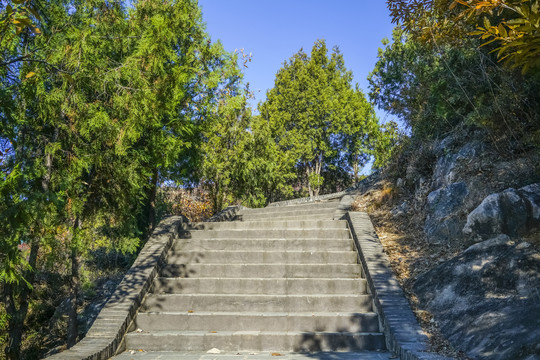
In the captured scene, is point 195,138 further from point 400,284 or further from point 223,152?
point 223,152

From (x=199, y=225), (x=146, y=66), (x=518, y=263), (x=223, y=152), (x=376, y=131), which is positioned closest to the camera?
(x=518, y=263)

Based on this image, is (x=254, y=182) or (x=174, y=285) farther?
(x=254, y=182)

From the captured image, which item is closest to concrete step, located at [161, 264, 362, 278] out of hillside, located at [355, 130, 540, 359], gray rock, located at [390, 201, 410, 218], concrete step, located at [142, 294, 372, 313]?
concrete step, located at [142, 294, 372, 313]

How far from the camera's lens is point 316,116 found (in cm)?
2811

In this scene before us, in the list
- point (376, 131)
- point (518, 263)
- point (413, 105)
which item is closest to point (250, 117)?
point (413, 105)

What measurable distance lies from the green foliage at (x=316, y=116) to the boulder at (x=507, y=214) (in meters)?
21.3

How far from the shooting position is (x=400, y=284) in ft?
18.1

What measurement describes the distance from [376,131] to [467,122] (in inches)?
894

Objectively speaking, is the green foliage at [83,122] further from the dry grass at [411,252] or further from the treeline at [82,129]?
the dry grass at [411,252]

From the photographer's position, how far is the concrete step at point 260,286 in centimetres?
597

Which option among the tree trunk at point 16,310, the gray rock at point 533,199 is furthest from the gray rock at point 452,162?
the tree trunk at point 16,310

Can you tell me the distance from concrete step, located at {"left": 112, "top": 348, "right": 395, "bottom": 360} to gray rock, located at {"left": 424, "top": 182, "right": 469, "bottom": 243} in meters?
2.24

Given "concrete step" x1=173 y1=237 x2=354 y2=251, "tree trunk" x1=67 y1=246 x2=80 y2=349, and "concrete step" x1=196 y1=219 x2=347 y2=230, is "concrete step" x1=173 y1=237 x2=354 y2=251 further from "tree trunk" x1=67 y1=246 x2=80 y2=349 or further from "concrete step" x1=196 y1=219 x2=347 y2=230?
"tree trunk" x1=67 y1=246 x2=80 y2=349

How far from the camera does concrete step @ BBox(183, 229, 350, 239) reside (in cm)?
759
